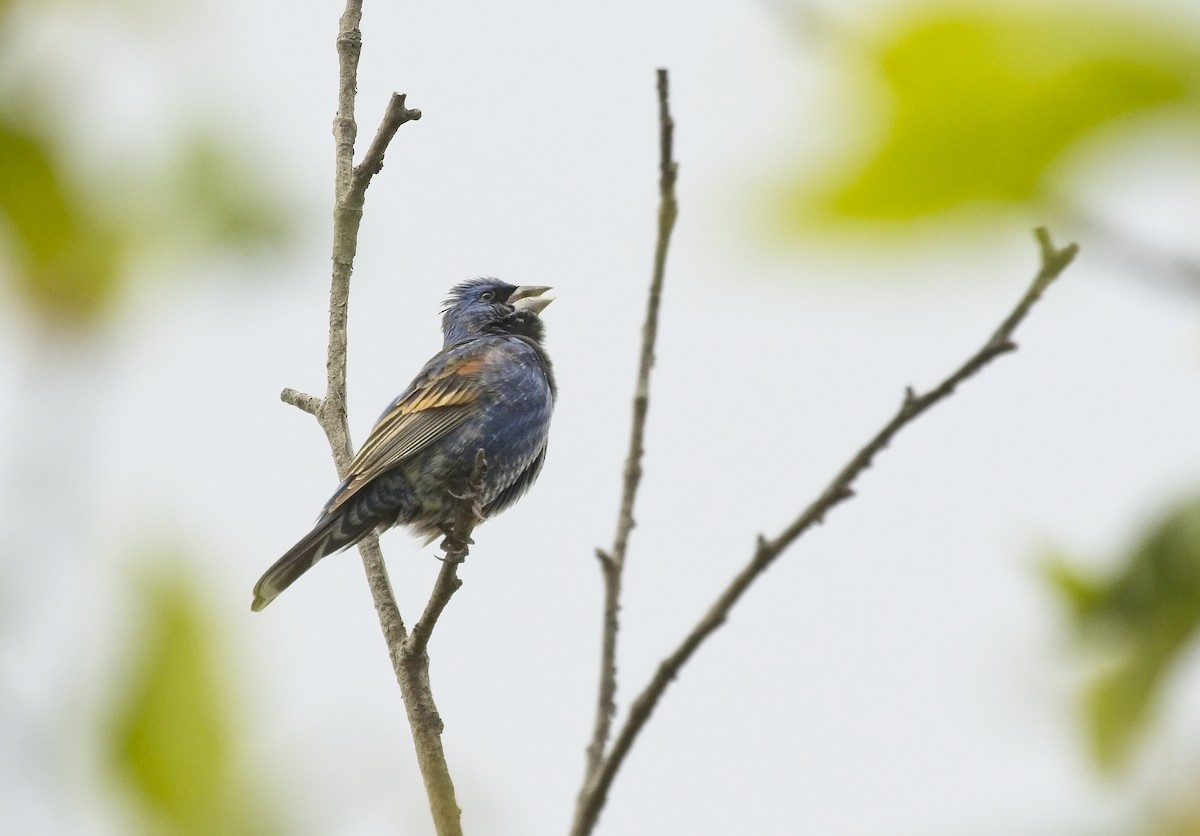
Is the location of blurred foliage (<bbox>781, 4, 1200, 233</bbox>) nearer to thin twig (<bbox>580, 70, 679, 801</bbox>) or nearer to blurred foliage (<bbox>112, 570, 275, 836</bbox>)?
blurred foliage (<bbox>112, 570, 275, 836</bbox>)

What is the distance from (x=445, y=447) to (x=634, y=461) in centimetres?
465

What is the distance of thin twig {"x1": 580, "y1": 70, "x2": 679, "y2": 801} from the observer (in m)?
2.89

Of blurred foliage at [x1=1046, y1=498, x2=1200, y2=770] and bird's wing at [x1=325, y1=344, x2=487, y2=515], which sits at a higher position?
bird's wing at [x1=325, y1=344, x2=487, y2=515]

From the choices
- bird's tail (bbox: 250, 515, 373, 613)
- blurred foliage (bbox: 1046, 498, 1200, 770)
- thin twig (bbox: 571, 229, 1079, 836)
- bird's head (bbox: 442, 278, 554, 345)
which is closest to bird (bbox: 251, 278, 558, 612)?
bird's tail (bbox: 250, 515, 373, 613)

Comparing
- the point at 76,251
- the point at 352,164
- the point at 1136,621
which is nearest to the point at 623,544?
the point at 76,251

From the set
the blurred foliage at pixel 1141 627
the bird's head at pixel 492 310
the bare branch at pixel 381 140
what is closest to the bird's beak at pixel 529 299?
the bird's head at pixel 492 310

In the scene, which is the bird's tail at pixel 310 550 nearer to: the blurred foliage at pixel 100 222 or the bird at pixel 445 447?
the bird at pixel 445 447

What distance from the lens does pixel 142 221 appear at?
1.92 metres

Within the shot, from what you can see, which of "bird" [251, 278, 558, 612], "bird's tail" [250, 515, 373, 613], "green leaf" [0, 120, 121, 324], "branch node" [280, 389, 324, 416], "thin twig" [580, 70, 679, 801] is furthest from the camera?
"bird" [251, 278, 558, 612]

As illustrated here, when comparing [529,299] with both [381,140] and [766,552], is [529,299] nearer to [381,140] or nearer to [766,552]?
[381,140]

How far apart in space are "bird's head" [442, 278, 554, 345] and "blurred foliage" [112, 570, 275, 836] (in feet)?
26.2

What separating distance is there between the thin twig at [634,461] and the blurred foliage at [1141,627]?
1406mm

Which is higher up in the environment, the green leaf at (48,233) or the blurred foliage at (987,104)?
the green leaf at (48,233)

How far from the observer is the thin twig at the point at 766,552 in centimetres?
218
